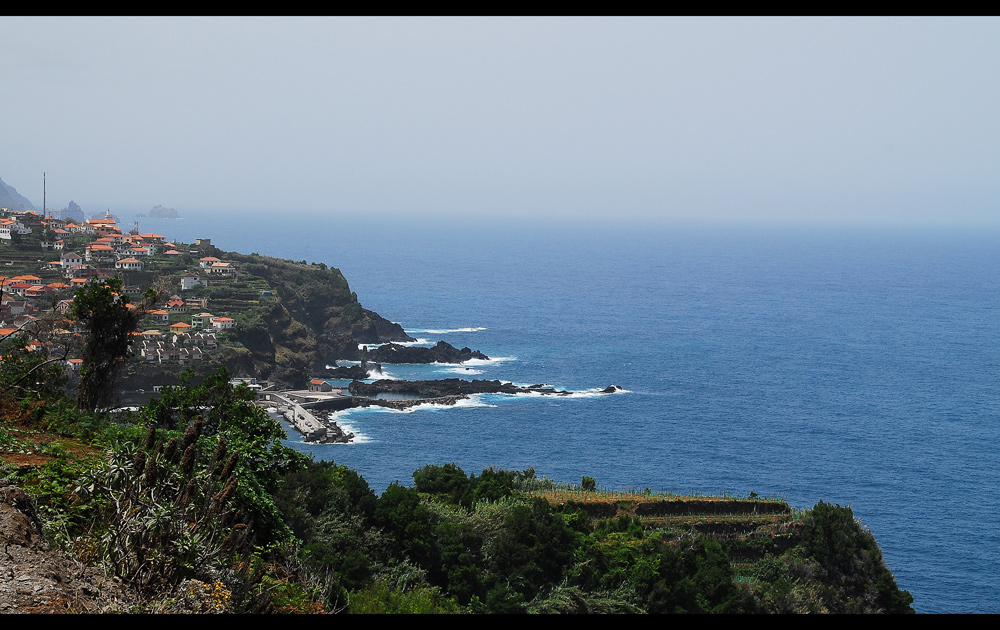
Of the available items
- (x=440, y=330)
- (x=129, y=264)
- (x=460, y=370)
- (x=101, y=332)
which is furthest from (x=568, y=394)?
(x=101, y=332)

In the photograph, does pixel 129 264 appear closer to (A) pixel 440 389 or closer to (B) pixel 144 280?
(B) pixel 144 280

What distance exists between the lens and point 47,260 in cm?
5625

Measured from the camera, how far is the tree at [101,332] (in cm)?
Result: 1608

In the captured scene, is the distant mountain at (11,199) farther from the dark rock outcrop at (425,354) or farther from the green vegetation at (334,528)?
the green vegetation at (334,528)

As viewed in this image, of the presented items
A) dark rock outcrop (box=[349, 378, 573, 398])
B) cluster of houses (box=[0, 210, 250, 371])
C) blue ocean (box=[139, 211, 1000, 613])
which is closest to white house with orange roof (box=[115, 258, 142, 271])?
cluster of houses (box=[0, 210, 250, 371])

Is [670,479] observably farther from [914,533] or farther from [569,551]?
[569,551]

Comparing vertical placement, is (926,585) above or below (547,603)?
below

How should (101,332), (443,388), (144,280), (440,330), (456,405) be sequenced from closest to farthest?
(101,332)
(456,405)
(443,388)
(144,280)
(440,330)

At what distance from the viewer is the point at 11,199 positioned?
16512cm

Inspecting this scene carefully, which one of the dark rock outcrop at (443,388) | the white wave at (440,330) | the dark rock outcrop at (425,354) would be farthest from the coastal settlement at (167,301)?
the white wave at (440,330)

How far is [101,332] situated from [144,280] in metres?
44.3

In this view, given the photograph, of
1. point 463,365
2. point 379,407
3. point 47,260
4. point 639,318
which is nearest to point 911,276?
point 639,318
